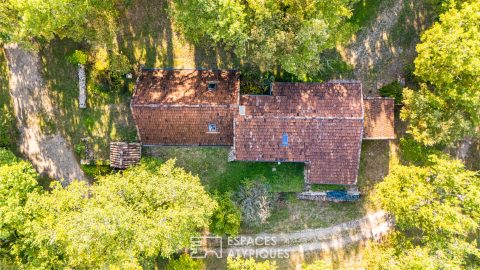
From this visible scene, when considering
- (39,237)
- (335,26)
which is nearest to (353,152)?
(335,26)

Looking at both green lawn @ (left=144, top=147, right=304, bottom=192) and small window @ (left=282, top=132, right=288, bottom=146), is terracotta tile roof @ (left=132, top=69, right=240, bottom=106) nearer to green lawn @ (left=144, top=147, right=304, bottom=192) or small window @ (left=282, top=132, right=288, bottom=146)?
small window @ (left=282, top=132, right=288, bottom=146)

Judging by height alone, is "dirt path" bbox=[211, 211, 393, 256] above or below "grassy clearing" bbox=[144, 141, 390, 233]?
below

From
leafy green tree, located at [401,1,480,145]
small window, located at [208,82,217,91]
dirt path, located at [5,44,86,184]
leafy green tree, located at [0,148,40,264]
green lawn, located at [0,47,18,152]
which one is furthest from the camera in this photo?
dirt path, located at [5,44,86,184]

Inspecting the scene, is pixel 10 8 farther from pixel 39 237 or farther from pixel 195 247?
pixel 195 247

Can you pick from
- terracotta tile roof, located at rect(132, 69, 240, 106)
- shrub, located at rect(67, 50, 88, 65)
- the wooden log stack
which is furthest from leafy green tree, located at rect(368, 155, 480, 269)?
shrub, located at rect(67, 50, 88, 65)

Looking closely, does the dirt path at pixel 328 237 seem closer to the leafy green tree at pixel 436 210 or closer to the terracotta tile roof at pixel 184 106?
the leafy green tree at pixel 436 210

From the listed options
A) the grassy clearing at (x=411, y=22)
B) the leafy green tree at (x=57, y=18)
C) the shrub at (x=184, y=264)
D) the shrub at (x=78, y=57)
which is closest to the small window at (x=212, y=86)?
the leafy green tree at (x=57, y=18)

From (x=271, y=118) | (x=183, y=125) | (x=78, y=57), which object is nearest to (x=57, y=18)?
(x=78, y=57)

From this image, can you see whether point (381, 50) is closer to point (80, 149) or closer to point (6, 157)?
point (80, 149)
